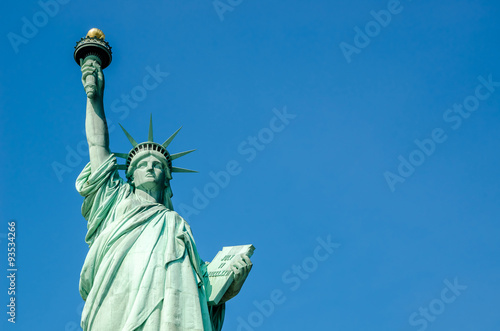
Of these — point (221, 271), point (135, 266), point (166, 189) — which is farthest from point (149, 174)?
point (221, 271)

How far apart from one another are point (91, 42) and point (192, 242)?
6.13 meters

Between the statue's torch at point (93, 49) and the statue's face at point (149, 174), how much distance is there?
307 cm

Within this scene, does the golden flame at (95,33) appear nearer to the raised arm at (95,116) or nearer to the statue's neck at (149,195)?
the raised arm at (95,116)

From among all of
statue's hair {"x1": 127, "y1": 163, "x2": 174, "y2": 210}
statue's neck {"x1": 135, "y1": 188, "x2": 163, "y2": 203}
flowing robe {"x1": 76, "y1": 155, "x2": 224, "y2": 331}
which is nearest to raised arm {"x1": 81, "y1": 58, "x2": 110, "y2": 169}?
flowing robe {"x1": 76, "y1": 155, "x2": 224, "y2": 331}

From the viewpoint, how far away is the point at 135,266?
1914cm

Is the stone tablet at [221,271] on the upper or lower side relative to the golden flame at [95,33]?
lower

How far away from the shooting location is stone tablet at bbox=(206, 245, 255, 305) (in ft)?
64.8

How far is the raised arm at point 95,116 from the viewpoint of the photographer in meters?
21.4

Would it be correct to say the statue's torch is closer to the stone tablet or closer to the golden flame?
the golden flame

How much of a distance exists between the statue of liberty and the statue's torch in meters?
0.04

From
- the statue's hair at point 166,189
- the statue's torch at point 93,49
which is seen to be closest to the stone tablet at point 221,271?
the statue's hair at point 166,189

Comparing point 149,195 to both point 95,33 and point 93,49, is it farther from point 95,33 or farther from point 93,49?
point 95,33

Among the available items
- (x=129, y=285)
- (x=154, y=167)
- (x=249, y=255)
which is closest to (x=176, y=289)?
(x=129, y=285)

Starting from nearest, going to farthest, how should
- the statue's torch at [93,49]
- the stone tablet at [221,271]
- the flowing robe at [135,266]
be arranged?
the flowing robe at [135,266] < the stone tablet at [221,271] < the statue's torch at [93,49]
